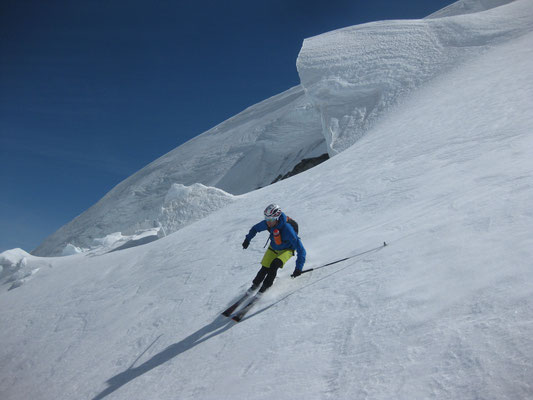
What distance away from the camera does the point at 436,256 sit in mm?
4926

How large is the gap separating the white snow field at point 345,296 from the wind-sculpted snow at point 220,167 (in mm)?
15180

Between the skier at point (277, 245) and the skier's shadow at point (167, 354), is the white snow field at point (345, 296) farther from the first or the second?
the skier at point (277, 245)

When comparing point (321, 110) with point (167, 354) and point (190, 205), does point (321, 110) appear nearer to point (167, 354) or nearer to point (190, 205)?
point (190, 205)

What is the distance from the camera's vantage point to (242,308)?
234 inches

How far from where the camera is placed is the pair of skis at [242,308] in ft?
18.6

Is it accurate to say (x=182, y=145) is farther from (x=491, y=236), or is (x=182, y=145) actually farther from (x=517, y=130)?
(x=491, y=236)

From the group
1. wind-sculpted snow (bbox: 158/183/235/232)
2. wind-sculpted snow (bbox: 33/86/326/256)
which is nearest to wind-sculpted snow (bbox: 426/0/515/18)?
wind-sculpted snow (bbox: 33/86/326/256)

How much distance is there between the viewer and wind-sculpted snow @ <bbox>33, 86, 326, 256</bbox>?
28781 millimetres

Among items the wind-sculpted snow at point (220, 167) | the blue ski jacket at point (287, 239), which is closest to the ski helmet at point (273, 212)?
the blue ski jacket at point (287, 239)

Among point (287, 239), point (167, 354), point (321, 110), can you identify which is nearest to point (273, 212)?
point (287, 239)

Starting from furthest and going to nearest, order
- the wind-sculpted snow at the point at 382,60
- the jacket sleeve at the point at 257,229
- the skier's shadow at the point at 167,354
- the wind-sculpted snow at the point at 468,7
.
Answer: the wind-sculpted snow at the point at 468,7, the wind-sculpted snow at the point at 382,60, the jacket sleeve at the point at 257,229, the skier's shadow at the point at 167,354

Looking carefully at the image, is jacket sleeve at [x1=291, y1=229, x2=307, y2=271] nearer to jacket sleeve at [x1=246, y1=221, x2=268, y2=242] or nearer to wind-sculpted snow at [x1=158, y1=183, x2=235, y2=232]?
jacket sleeve at [x1=246, y1=221, x2=268, y2=242]

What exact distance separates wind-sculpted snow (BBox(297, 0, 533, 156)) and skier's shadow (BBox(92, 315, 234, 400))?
12358 mm

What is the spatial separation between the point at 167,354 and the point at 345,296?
2.86 meters
